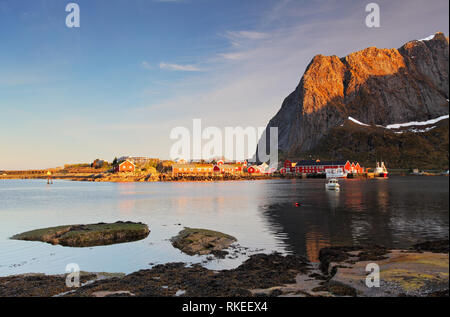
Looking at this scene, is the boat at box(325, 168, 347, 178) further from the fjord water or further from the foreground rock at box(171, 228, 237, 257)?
the foreground rock at box(171, 228, 237, 257)

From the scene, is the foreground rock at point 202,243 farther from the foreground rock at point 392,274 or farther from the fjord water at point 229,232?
the foreground rock at point 392,274

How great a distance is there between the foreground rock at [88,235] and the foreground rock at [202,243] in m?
5.58

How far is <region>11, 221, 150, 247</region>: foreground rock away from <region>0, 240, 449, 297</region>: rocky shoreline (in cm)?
1068

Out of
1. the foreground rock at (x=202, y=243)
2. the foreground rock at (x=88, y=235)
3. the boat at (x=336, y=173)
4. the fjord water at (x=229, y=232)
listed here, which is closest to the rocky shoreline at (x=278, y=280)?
the fjord water at (x=229, y=232)

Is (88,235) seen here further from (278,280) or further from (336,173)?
(336,173)

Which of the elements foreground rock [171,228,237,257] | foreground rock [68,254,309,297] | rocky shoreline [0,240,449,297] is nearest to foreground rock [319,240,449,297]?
rocky shoreline [0,240,449,297]

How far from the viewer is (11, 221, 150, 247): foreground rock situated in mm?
31641

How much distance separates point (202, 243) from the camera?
96.2 feet

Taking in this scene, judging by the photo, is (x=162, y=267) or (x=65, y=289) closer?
(x=65, y=289)

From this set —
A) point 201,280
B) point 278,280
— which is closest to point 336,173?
point 278,280
